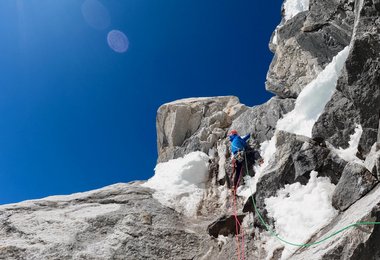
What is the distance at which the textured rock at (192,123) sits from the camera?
20.5m

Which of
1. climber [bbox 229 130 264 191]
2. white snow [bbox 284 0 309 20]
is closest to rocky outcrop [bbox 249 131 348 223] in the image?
climber [bbox 229 130 264 191]

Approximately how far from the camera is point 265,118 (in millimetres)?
16500

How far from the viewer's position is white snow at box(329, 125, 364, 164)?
10344 millimetres

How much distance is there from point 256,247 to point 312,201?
6.88ft

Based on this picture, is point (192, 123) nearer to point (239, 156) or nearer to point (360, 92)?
point (239, 156)

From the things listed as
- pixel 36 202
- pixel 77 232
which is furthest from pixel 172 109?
pixel 77 232

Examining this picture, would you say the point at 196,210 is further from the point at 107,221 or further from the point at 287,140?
the point at 287,140

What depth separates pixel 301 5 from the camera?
1920cm

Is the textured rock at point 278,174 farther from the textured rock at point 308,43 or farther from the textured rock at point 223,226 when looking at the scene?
the textured rock at point 308,43

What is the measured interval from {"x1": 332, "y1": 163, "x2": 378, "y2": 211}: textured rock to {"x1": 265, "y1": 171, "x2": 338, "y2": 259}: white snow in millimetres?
310

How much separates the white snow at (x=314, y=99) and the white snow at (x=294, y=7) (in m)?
6.19

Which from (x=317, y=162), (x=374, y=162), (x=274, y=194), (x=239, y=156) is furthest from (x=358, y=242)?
(x=239, y=156)

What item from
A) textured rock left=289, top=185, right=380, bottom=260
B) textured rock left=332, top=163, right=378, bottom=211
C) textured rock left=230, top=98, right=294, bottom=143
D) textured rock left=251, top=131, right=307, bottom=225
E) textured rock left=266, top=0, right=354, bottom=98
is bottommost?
textured rock left=289, top=185, right=380, bottom=260

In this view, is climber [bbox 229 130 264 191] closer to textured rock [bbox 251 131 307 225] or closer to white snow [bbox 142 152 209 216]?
white snow [bbox 142 152 209 216]
